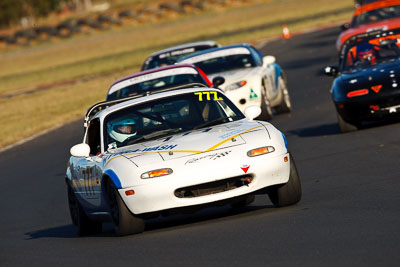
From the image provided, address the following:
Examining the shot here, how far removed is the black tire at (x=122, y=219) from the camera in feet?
29.6

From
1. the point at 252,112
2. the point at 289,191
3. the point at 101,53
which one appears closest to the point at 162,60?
the point at 252,112

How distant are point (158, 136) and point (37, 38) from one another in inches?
2864

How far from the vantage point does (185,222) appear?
9.78m

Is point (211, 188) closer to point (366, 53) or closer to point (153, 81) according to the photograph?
point (366, 53)

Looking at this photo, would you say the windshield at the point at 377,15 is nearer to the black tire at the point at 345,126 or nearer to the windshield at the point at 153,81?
the windshield at the point at 153,81

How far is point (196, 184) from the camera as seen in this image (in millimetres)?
8812

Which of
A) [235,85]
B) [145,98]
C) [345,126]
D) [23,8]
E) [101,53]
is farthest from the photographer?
[23,8]

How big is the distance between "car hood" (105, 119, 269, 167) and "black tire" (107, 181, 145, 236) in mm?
335

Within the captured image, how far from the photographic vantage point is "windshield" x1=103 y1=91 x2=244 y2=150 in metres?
9.98

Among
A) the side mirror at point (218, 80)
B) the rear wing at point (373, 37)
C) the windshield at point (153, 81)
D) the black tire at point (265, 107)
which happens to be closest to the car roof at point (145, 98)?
the rear wing at point (373, 37)

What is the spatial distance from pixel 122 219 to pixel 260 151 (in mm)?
1334

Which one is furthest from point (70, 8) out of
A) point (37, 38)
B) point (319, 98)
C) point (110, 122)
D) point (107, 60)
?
point (110, 122)

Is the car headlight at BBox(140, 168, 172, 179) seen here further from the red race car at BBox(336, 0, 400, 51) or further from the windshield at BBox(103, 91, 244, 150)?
the red race car at BBox(336, 0, 400, 51)

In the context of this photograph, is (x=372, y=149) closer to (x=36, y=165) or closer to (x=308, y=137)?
(x=308, y=137)
